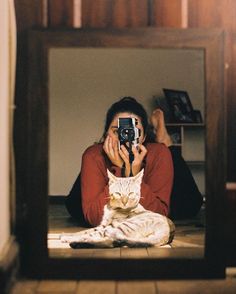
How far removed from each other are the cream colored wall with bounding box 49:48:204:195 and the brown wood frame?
1.00 metres

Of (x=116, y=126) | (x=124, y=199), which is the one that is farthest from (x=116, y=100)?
(x=124, y=199)

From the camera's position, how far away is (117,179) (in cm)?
294

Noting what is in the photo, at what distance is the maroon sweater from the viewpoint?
2.95m

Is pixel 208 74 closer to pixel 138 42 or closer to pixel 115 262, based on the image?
pixel 138 42

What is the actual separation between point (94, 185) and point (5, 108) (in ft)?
2.44

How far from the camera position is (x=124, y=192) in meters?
2.91

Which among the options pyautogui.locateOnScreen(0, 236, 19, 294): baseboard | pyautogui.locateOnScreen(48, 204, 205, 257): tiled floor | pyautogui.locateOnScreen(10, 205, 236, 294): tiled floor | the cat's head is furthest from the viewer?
the cat's head

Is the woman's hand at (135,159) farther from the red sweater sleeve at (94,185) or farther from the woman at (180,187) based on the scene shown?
the woman at (180,187)

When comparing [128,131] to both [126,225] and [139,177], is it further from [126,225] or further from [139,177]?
[126,225]

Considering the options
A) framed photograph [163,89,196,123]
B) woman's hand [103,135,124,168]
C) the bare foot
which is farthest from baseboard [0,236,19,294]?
framed photograph [163,89,196,123]

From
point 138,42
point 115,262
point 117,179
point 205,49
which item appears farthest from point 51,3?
point 115,262

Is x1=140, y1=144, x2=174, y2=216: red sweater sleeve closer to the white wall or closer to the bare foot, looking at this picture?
the bare foot

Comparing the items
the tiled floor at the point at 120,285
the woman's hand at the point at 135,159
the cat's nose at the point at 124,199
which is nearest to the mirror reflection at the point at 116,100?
the woman's hand at the point at 135,159

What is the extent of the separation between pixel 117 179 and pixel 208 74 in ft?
2.53
